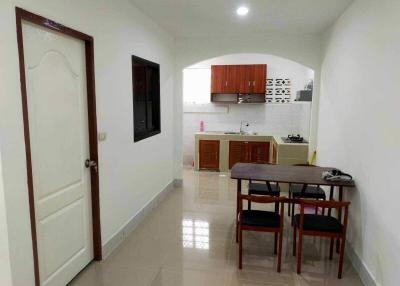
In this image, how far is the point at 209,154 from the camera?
→ 6969 mm

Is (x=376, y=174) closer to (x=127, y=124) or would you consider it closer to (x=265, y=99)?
(x=127, y=124)

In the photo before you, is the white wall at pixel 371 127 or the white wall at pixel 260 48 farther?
the white wall at pixel 260 48

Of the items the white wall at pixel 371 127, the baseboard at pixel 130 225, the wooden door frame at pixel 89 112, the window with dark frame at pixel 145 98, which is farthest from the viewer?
the window with dark frame at pixel 145 98

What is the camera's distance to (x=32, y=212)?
209cm

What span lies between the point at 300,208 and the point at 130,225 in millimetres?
2045

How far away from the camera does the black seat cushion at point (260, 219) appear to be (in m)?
2.82

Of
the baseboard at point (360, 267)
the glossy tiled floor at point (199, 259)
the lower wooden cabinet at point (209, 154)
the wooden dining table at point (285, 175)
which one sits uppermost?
the wooden dining table at point (285, 175)

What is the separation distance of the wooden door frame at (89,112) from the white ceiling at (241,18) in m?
1.22

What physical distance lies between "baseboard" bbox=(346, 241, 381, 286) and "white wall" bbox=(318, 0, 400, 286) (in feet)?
0.12

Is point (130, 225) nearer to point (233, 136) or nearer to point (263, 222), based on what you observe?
point (263, 222)

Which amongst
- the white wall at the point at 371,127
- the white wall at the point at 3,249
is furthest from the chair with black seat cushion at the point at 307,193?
the white wall at the point at 3,249

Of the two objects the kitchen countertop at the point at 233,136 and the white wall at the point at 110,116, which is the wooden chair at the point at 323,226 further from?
the kitchen countertop at the point at 233,136

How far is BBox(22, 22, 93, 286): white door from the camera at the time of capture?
2178mm

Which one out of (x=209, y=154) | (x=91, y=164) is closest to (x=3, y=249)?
(x=91, y=164)
